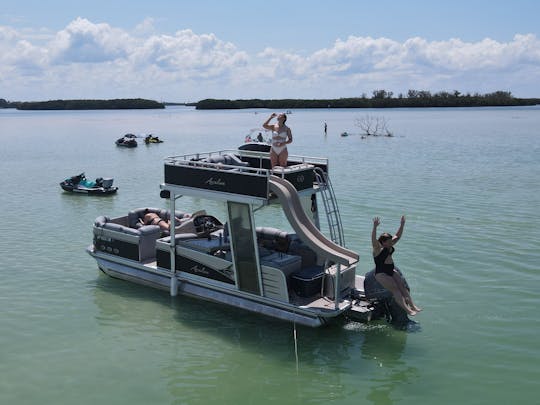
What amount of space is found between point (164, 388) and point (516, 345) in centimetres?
688

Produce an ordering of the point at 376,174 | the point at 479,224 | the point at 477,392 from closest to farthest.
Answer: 1. the point at 477,392
2. the point at 479,224
3. the point at 376,174

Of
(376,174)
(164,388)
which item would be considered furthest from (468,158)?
(164,388)

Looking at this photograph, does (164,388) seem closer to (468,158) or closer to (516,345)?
(516,345)

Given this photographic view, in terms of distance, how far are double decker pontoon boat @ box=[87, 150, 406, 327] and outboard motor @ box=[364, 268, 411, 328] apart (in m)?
0.03

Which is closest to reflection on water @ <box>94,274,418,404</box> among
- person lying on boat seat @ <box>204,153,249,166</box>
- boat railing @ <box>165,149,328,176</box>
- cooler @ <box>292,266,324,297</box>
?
cooler @ <box>292,266,324,297</box>

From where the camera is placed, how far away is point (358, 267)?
15484 mm

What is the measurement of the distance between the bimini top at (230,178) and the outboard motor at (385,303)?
7.70ft

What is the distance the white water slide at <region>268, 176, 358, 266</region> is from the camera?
10.6m

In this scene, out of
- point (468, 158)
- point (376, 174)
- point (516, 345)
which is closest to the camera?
point (516, 345)

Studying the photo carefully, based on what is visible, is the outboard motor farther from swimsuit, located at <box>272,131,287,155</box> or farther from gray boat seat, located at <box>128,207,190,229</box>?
gray boat seat, located at <box>128,207,190,229</box>

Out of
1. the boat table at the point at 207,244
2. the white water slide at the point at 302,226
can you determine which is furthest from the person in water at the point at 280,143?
the boat table at the point at 207,244

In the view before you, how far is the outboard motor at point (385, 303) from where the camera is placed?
11.0 metres

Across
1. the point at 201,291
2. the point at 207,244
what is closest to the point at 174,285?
the point at 201,291

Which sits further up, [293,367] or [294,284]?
[294,284]
